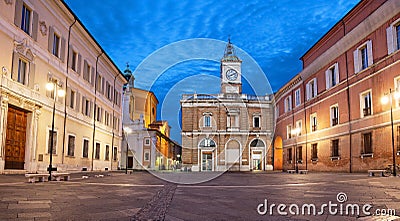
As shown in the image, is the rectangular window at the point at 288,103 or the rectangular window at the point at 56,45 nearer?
the rectangular window at the point at 56,45

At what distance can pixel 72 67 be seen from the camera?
2489 centimetres

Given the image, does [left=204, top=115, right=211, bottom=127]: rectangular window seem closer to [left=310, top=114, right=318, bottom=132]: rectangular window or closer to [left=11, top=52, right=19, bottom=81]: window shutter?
[left=310, top=114, right=318, bottom=132]: rectangular window

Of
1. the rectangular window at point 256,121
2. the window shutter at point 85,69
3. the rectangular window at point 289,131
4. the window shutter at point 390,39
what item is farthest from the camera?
the rectangular window at point 256,121

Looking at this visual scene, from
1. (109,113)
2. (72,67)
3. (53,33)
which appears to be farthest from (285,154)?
(53,33)

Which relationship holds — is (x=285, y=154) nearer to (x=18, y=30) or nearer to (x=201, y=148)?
(x=201, y=148)

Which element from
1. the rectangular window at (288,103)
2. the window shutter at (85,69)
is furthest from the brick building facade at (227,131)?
the window shutter at (85,69)

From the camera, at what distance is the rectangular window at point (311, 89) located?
109ft

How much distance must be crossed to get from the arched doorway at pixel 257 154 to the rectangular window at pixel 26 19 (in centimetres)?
3721

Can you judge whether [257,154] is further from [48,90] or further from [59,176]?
[59,176]

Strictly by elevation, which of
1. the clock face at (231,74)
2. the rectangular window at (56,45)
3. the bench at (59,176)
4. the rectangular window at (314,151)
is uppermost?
the clock face at (231,74)

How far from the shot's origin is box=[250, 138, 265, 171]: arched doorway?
163 ft

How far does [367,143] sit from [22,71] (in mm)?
20528

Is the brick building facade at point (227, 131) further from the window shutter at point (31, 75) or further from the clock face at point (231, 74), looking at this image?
the window shutter at point (31, 75)

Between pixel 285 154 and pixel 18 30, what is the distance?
32.2 metres
